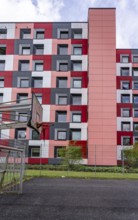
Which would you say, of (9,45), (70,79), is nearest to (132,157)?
(70,79)

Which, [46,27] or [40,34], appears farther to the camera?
[40,34]

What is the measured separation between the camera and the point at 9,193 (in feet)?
35.9

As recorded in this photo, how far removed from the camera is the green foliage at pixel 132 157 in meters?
30.5

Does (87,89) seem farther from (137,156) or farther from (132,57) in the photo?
(137,156)

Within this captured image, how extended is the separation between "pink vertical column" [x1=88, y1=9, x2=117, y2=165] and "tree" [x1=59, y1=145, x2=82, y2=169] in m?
2.83

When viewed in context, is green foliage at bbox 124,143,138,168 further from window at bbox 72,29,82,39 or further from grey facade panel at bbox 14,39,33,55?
grey facade panel at bbox 14,39,33,55

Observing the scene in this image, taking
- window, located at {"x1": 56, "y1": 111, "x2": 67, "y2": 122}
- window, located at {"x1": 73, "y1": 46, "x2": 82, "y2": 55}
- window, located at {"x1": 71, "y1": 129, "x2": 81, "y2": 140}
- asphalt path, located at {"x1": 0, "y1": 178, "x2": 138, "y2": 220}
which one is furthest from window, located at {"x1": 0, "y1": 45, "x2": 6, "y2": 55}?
asphalt path, located at {"x1": 0, "y1": 178, "x2": 138, "y2": 220}

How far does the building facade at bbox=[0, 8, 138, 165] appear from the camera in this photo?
36188 millimetres

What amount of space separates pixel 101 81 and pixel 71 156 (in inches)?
369

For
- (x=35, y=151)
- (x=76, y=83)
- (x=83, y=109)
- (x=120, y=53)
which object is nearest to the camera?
(x=35, y=151)

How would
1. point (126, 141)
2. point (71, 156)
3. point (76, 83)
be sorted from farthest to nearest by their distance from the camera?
point (126, 141) < point (76, 83) < point (71, 156)

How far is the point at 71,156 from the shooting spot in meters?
31.2

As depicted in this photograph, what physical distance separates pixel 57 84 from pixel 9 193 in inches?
1128

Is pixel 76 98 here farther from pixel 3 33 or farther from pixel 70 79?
pixel 3 33
